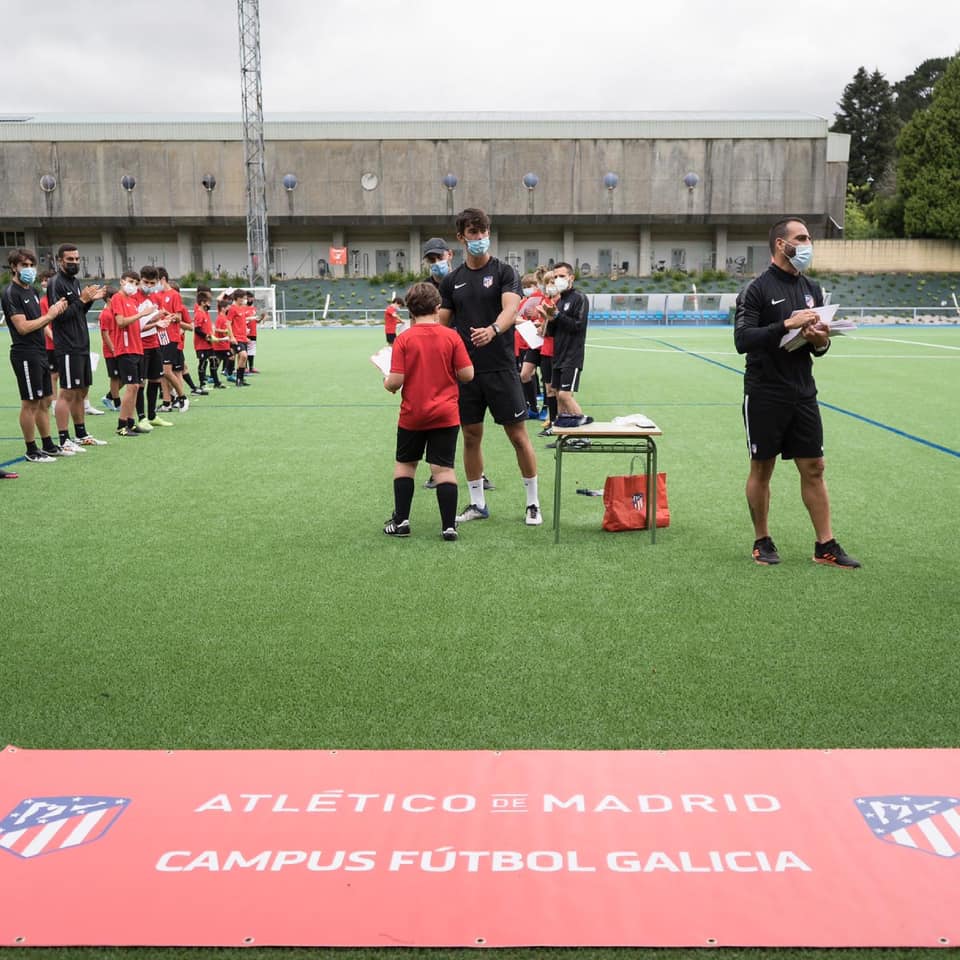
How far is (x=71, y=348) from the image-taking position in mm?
11117

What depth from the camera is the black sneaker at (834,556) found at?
616 cm

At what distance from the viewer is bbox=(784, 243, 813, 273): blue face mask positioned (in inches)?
223

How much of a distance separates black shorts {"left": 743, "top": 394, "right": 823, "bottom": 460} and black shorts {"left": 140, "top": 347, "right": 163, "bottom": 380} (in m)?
9.11

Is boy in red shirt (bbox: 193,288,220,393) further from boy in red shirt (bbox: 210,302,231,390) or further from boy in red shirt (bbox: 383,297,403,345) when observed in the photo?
boy in red shirt (bbox: 383,297,403,345)

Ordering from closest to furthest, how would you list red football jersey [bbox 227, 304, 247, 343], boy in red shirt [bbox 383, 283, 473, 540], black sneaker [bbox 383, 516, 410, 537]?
boy in red shirt [bbox 383, 283, 473, 540] → black sneaker [bbox 383, 516, 410, 537] → red football jersey [bbox 227, 304, 247, 343]

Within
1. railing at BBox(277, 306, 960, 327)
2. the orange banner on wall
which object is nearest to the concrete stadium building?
railing at BBox(277, 306, 960, 327)

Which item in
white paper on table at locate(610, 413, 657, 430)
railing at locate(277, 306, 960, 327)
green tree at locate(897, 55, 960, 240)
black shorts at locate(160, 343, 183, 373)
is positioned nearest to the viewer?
white paper on table at locate(610, 413, 657, 430)

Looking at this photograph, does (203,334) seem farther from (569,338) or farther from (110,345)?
(569,338)

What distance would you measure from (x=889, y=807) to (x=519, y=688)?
1.60 metres

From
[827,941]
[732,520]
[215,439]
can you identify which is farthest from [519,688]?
[215,439]

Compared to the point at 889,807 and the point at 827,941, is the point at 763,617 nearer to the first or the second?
the point at 889,807

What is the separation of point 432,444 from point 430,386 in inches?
16.7

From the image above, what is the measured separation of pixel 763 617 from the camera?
5297 millimetres

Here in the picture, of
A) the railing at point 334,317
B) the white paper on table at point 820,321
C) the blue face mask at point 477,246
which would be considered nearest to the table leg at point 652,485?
the white paper on table at point 820,321
